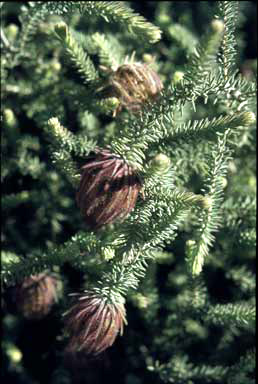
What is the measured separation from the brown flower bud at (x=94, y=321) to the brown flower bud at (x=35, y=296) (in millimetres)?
265

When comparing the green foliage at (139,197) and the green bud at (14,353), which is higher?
the green foliage at (139,197)

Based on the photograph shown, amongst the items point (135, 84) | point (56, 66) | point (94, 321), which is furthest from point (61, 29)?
point (94, 321)

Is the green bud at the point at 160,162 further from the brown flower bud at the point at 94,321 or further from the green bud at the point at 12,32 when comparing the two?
the green bud at the point at 12,32

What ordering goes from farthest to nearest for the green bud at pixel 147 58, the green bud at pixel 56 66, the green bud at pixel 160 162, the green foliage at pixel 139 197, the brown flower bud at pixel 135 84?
the green bud at pixel 56 66 < the green bud at pixel 147 58 < the brown flower bud at pixel 135 84 < the green foliage at pixel 139 197 < the green bud at pixel 160 162

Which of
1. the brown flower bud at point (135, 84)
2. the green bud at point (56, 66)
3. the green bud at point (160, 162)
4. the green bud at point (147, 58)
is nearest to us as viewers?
the green bud at point (160, 162)

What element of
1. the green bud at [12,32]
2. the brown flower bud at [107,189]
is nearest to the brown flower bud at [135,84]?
the brown flower bud at [107,189]

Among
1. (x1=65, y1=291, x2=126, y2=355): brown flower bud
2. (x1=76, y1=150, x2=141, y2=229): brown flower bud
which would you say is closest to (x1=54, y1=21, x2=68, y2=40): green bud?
(x1=76, y1=150, x2=141, y2=229): brown flower bud

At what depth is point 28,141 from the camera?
1.48 meters

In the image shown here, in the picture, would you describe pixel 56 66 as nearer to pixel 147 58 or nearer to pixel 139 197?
pixel 147 58

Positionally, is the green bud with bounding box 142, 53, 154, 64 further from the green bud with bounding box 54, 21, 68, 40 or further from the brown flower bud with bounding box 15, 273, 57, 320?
the brown flower bud with bounding box 15, 273, 57, 320

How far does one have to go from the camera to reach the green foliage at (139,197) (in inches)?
40.3

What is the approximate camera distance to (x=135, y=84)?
3.83 feet

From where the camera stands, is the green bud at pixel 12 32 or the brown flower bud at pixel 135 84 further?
the green bud at pixel 12 32

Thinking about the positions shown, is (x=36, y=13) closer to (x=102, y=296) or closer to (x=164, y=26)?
(x=164, y=26)
